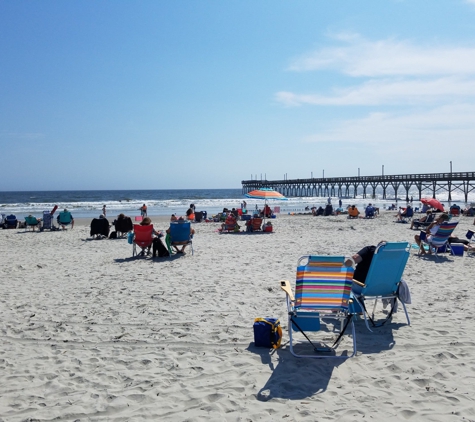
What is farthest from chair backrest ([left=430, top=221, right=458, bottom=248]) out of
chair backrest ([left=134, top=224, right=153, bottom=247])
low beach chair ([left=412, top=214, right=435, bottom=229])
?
low beach chair ([left=412, top=214, right=435, bottom=229])

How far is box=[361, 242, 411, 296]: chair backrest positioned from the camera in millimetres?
4355

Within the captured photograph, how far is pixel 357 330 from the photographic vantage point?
4.41 m

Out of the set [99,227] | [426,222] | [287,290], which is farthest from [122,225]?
[287,290]

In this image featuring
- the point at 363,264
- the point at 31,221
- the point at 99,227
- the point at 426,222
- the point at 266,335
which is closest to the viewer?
the point at 266,335

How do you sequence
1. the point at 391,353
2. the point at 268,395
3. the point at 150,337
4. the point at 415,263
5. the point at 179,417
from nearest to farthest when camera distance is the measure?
1. the point at 179,417
2. the point at 268,395
3. the point at 391,353
4. the point at 150,337
5. the point at 415,263

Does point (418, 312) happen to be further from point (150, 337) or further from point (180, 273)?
point (180, 273)

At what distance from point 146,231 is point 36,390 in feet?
20.1

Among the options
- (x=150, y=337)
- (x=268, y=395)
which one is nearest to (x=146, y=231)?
(x=150, y=337)

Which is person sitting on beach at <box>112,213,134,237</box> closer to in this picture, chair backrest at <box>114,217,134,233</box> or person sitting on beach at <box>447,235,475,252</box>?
chair backrest at <box>114,217,134,233</box>

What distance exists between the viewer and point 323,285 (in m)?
3.98

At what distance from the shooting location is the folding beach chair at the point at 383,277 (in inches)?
172

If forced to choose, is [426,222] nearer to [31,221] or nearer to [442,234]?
[442,234]

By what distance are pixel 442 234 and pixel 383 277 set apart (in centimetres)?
478

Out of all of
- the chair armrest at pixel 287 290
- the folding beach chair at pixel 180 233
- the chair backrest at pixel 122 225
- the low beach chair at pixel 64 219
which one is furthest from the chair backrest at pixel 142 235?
the low beach chair at pixel 64 219
